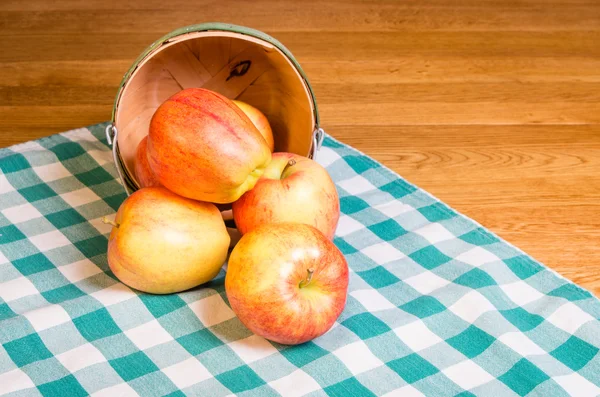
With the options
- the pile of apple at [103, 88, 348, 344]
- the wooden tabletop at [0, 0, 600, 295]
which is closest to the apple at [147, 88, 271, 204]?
the pile of apple at [103, 88, 348, 344]

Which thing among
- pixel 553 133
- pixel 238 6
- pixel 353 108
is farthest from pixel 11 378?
pixel 238 6

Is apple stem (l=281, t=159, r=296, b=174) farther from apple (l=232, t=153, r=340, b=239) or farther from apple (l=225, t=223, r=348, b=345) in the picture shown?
apple (l=225, t=223, r=348, b=345)

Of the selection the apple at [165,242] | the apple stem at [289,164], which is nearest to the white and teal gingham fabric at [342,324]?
the apple at [165,242]

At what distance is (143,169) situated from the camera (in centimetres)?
92

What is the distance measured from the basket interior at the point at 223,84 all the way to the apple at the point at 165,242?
0.56 ft

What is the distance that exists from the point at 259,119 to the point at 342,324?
27 cm

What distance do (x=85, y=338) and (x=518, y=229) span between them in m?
0.54

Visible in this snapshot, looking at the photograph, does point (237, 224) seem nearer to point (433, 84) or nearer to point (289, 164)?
point (289, 164)

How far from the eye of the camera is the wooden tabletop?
109 cm

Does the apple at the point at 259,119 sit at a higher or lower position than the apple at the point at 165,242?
higher

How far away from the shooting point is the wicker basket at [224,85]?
0.98 metres

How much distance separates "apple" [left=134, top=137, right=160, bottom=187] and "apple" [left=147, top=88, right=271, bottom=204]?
0.25ft

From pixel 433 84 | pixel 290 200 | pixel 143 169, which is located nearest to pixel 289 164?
pixel 290 200

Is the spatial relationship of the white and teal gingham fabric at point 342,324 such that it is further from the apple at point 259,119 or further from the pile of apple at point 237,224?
the apple at point 259,119
